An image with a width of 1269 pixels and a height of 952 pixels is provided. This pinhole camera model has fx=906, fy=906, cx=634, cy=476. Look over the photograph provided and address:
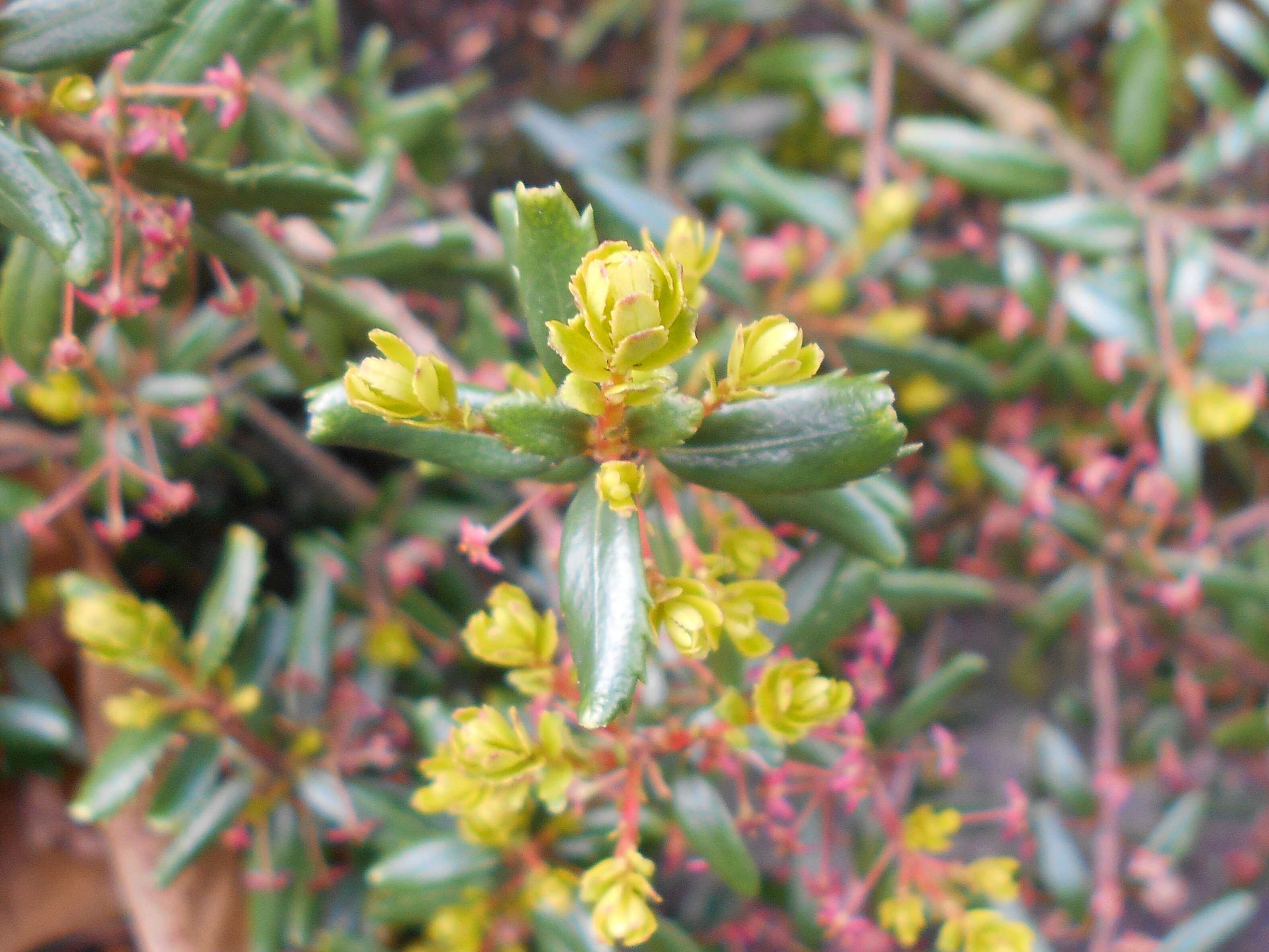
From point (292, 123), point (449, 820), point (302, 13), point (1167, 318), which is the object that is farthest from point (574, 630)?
point (302, 13)

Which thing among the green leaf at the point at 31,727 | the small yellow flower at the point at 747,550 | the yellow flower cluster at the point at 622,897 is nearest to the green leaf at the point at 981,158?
the small yellow flower at the point at 747,550

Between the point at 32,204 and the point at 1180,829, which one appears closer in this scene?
the point at 32,204

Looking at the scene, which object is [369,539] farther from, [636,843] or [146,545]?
[636,843]

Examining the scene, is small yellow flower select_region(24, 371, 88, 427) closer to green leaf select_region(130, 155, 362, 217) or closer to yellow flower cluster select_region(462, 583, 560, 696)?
green leaf select_region(130, 155, 362, 217)

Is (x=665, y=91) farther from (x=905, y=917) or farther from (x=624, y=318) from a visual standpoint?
(x=905, y=917)

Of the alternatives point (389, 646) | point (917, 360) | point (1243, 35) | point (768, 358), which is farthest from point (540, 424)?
point (1243, 35)
